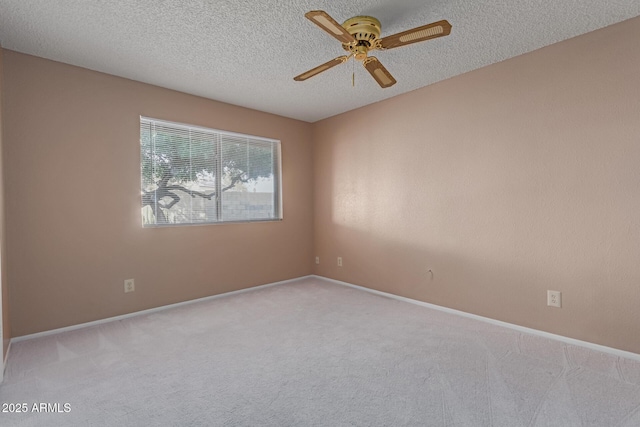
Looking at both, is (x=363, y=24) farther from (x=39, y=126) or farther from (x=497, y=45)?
(x=39, y=126)

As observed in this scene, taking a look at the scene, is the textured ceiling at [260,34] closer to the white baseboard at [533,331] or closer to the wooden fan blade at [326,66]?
the wooden fan blade at [326,66]

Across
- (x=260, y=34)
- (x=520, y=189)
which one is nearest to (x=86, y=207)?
(x=260, y=34)

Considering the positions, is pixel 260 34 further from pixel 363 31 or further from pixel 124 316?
pixel 124 316

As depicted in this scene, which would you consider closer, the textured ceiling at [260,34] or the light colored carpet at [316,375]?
the light colored carpet at [316,375]

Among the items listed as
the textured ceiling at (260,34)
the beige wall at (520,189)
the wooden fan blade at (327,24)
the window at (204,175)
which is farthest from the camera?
the window at (204,175)

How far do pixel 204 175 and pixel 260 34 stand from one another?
1.86 meters

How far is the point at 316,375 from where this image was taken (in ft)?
6.64

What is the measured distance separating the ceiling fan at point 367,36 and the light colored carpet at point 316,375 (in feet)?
6.69

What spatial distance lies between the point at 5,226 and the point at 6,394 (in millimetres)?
1314

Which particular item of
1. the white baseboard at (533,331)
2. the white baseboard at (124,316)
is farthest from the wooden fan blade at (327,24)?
the white baseboard at (124,316)

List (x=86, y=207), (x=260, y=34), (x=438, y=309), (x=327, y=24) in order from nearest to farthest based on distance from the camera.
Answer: (x=327, y=24) → (x=260, y=34) → (x=86, y=207) → (x=438, y=309)

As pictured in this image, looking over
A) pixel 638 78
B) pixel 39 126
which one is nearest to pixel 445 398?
pixel 638 78

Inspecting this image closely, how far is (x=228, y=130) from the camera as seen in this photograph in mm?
3875

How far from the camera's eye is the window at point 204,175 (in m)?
3.31
